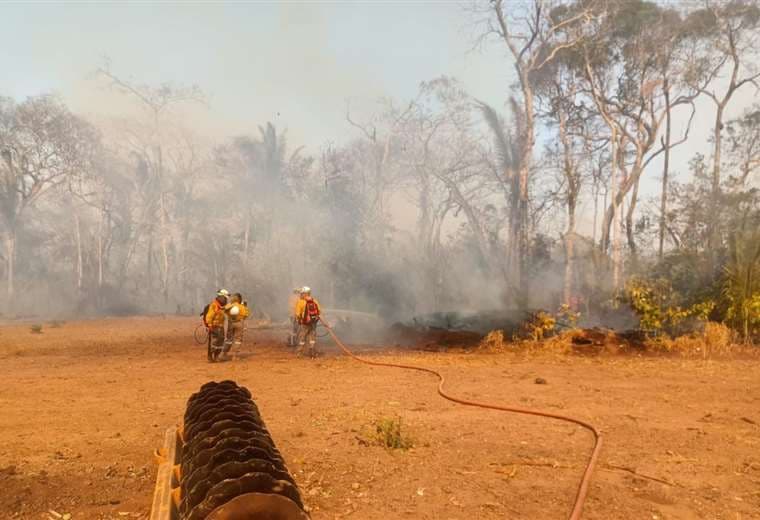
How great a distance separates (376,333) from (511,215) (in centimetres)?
843

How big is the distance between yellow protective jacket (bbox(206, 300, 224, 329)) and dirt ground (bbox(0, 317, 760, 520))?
3.41 feet

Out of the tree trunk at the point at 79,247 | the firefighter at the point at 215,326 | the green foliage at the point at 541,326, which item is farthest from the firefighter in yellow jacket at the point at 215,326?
the tree trunk at the point at 79,247

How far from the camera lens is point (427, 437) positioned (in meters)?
6.16

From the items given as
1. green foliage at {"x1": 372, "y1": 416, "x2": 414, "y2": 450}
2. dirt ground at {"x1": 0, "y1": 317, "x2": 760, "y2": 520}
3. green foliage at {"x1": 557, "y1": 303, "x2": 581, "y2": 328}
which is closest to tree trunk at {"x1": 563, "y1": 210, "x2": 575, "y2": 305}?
green foliage at {"x1": 557, "y1": 303, "x2": 581, "y2": 328}

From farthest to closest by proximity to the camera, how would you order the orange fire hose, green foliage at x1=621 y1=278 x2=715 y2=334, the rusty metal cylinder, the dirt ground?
A: green foliage at x1=621 y1=278 x2=715 y2=334
the dirt ground
the orange fire hose
the rusty metal cylinder

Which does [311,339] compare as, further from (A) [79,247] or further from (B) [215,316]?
(A) [79,247]

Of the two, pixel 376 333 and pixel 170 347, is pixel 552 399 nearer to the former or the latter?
pixel 170 347

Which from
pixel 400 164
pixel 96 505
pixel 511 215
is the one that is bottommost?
pixel 96 505

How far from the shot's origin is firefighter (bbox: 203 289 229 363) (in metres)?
12.6

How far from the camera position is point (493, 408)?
24.7 feet

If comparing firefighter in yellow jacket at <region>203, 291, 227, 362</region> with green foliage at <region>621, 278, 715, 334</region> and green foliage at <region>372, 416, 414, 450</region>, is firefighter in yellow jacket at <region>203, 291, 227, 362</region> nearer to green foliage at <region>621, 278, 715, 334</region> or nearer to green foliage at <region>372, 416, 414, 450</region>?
green foliage at <region>372, 416, 414, 450</region>

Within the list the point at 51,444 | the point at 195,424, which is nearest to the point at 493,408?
the point at 195,424

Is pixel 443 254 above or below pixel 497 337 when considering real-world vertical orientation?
above

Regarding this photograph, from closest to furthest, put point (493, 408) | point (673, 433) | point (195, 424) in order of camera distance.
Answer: point (195, 424) < point (673, 433) < point (493, 408)
